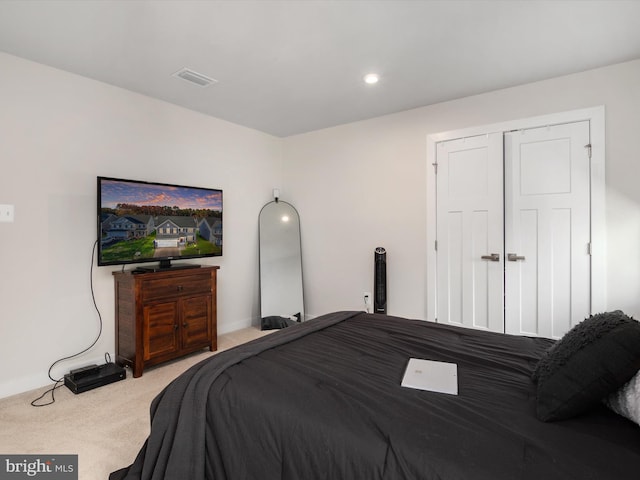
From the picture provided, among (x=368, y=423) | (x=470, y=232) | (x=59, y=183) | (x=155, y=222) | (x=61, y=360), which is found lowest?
(x=61, y=360)

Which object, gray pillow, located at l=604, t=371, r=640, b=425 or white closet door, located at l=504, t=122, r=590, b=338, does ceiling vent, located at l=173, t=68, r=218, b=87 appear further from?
gray pillow, located at l=604, t=371, r=640, b=425

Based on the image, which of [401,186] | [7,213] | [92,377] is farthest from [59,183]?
[401,186]

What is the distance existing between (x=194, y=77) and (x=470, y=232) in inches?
117

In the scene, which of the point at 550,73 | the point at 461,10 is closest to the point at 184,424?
the point at 461,10

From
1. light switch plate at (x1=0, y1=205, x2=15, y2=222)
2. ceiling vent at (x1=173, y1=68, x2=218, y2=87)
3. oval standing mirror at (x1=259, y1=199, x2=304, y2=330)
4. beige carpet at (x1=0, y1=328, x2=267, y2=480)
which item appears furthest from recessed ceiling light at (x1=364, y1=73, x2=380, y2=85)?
beige carpet at (x1=0, y1=328, x2=267, y2=480)

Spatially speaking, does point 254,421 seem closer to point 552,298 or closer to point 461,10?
point 461,10

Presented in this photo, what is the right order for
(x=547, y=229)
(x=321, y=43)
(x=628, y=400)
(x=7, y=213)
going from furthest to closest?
(x=547, y=229), (x=7, y=213), (x=321, y=43), (x=628, y=400)

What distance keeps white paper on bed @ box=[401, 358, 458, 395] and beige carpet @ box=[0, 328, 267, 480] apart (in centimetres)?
159

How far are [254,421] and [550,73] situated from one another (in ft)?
11.5

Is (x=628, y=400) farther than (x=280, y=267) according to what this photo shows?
No

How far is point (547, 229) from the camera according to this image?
10.1 ft

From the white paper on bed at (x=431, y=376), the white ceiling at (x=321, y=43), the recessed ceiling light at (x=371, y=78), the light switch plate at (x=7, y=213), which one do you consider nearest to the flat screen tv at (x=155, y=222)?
the light switch plate at (x=7, y=213)

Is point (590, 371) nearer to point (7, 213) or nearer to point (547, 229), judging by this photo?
point (547, 229)

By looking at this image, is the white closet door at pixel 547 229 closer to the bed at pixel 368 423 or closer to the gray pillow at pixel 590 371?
the bed at pixel 368 423
